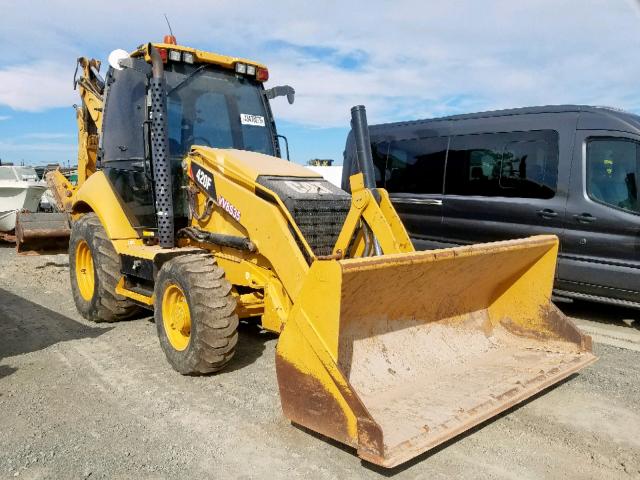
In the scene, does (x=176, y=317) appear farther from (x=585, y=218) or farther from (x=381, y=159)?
(x=381, y=159)

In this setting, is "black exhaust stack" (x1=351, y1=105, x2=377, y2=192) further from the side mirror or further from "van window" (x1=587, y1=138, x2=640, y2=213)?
"van window" (x1=587, y1=138, x2=640, y2=213)

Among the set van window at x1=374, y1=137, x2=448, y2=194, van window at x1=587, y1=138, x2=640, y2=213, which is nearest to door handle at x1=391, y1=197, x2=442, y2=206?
van window at x1=374, y1=137, x2=448, y2=194

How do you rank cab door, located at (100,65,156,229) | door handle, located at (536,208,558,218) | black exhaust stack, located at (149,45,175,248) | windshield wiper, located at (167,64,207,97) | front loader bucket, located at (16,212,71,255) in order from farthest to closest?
1. front loader bucket, located at (16,212,71,255)
2. door handle, located at (536,208,558,218)
3. cab door, located at (100,65,156,229)
4. windshield wiper, located at (167,64,207,97)
5. black exhaust stack, located at (149,45,175,248)

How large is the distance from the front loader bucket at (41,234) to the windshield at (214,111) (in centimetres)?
440

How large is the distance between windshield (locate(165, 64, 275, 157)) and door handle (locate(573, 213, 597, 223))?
3.25 m

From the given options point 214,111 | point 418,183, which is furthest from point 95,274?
point 418,183

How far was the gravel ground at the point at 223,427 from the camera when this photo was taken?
2.89 metres

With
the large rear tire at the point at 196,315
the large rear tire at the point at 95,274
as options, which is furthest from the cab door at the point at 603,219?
the large rear tire at the point at 95,274

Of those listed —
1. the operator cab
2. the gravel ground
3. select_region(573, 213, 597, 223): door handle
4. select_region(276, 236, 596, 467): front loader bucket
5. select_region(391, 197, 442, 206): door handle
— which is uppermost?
the operator cab

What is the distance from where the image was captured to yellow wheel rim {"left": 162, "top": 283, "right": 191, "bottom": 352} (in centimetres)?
421

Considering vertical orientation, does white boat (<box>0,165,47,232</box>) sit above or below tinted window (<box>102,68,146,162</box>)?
below

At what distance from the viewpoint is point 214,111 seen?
5117 millimetres

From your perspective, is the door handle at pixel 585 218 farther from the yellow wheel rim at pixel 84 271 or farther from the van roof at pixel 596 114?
the yellow wheel rim at pixel 84 271

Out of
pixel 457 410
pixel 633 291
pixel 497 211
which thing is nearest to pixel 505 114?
pixel 497 211
